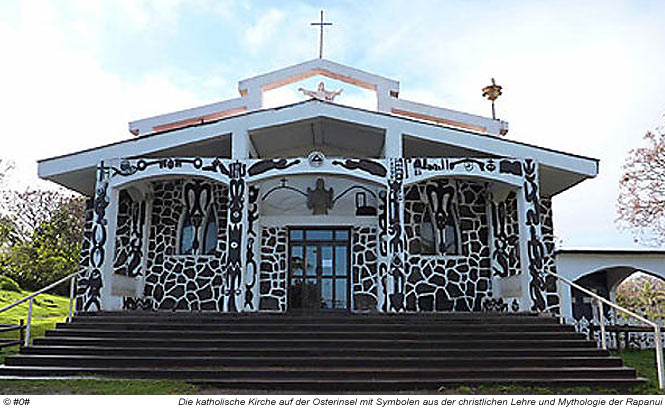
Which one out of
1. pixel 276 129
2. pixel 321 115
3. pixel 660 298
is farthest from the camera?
pixel 660 298

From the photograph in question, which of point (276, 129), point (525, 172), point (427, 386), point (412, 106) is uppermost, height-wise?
point (412, 106)

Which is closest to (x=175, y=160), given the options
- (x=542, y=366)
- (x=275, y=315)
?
(x=275, y=315)

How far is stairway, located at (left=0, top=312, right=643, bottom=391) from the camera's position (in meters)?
7.52

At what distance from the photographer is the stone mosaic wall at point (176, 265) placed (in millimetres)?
12773

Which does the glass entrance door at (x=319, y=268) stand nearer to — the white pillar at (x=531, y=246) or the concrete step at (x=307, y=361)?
the white pillar at (x=531, y=246)

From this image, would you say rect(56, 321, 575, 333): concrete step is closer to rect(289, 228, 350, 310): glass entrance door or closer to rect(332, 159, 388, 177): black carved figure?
rect(332, 159, 388, 177): black carved figure

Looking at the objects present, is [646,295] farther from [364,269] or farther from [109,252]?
[109,252]

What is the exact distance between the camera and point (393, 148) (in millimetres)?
10891

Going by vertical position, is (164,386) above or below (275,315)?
below

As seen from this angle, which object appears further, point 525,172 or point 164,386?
point 525,172

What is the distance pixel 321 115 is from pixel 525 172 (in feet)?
13.0

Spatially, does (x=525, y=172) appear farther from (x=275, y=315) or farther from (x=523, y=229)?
(x=275, y=315)

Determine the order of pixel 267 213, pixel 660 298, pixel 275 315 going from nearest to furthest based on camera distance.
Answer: pixel 275 315 < pixel 267 213 < pixel 660 298

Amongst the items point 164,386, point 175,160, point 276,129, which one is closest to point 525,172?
point 276,129
